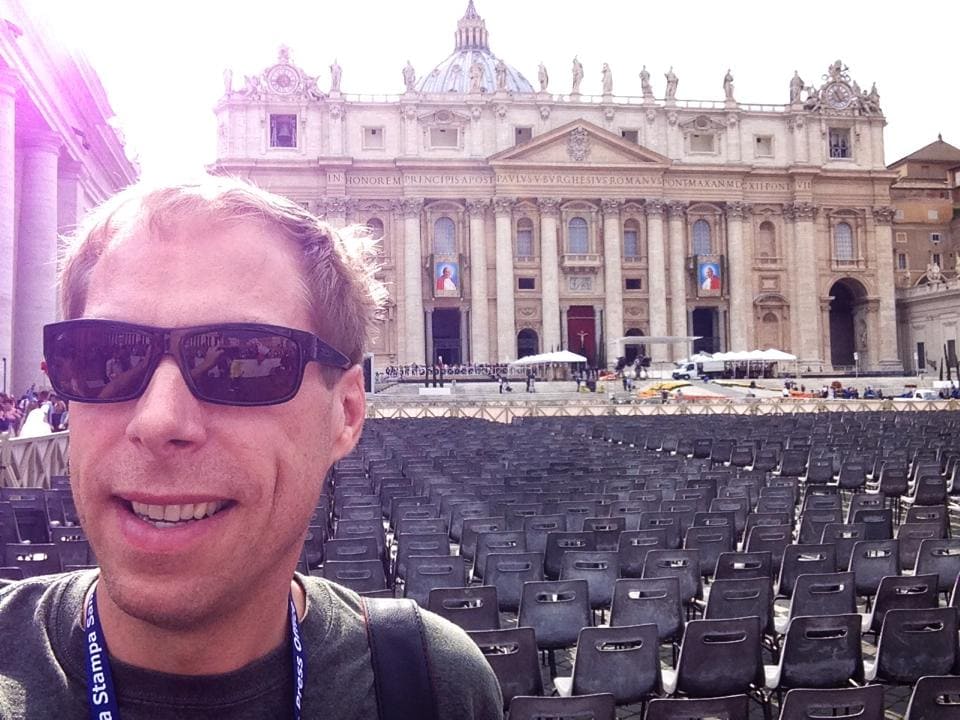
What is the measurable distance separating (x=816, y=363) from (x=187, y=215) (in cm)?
6800

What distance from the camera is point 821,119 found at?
67.7m

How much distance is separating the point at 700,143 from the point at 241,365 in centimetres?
7067

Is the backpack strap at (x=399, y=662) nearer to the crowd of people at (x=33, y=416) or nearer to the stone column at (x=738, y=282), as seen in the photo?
the crowd of people at (x=33, y=416)

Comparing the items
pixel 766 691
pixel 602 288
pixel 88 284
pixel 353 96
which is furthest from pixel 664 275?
pixel 88 284

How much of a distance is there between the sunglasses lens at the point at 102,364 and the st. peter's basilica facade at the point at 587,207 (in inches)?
2296

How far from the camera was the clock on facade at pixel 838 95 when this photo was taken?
2697 inches

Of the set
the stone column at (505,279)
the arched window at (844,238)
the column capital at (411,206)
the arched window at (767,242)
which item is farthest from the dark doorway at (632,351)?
the arched window at (844,238)

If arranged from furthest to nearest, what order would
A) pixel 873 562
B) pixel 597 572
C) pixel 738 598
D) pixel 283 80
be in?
pixel 283 80 < pixel 873 562 < pixel 597 572 < pixel 738 598

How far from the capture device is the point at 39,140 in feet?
89.6

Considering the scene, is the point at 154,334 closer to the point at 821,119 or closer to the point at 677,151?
the point at 677,151

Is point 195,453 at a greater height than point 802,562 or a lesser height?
greater

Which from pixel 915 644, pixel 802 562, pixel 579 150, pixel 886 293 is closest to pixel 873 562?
pixel 802 562

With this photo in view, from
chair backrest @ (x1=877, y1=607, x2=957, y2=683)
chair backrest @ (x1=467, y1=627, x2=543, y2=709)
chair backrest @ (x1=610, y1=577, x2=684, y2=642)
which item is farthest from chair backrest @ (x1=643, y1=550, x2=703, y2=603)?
chair backrest @ (x1=467, y1=627, x2=543, y2=709)

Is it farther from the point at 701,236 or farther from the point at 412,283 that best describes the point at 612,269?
the point at 412,283
